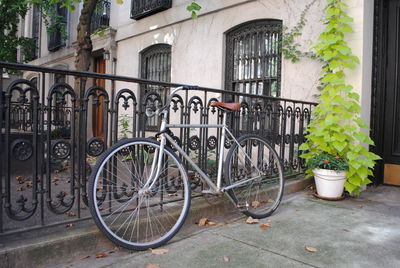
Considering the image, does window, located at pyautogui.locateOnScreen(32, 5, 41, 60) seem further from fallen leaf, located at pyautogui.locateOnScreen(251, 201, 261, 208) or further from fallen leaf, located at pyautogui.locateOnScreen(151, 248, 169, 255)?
fallen leaf, located at pyautogui.locateOnScreen(151, 248, 169, 255)

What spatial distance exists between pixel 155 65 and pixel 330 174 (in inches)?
231

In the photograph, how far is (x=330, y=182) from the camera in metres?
3.91

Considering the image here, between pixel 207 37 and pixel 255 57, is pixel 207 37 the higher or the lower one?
the higher one

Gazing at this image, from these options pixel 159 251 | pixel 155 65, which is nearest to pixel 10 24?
pixel 155 65

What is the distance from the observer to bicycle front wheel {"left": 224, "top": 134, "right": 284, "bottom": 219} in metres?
3.07

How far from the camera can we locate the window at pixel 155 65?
8.06 meters

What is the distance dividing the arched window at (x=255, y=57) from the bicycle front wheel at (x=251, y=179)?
7.66 ft

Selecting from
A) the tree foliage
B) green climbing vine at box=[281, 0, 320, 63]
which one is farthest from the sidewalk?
the tree foliage

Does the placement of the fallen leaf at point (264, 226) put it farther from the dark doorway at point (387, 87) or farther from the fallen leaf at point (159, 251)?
the dark doorway at point (387, 87)

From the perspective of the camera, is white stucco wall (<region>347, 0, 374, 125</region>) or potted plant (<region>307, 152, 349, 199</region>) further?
white stucco wall (<region>347, 0, 374, 125</region>)

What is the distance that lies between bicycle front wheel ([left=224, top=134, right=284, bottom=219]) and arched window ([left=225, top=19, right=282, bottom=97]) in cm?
234

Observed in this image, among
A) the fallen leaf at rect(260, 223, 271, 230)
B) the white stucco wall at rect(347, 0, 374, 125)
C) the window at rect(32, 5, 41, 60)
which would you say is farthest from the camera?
the window at rect(32, 5, 41, 60)

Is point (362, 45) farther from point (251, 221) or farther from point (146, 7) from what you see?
point (146, 7)

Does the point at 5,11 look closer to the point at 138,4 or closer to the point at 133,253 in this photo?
the point at 138,4
